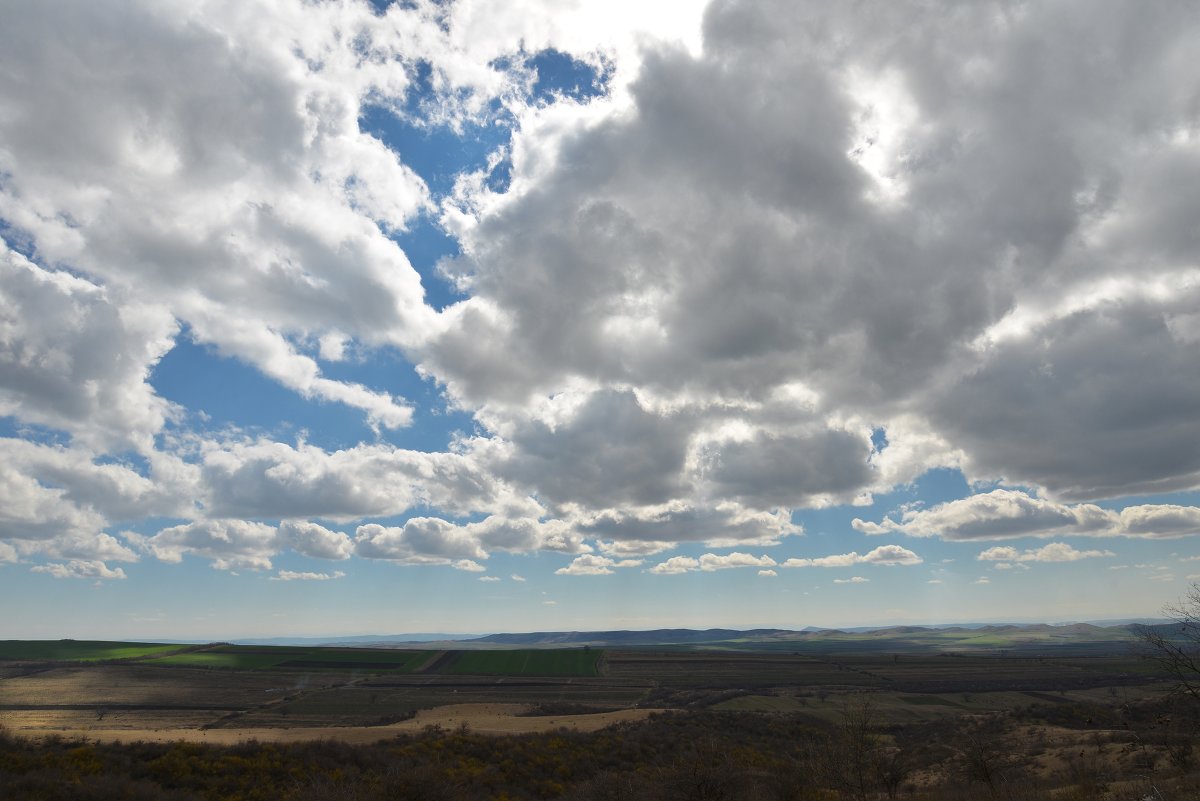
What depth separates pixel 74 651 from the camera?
179 m

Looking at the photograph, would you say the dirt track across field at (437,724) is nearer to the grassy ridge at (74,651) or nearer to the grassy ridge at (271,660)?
the grassy ridge at (271,660)

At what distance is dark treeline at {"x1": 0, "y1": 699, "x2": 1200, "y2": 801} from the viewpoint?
100ft

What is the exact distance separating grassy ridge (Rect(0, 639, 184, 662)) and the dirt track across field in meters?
126

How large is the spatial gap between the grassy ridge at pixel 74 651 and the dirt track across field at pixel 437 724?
412 feet

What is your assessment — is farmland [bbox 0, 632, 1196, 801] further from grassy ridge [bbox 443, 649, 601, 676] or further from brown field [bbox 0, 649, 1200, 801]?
grassy ridge [bbox 443, 649, 601, 676]

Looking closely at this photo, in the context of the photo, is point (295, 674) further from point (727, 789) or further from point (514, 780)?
Result: point (727, 789)

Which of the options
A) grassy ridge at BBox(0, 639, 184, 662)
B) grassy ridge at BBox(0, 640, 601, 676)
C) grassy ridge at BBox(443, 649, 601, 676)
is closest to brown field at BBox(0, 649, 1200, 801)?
grassy ridge at BBox(443, 649, 601, 676)

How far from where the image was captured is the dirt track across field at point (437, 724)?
52.7 meters

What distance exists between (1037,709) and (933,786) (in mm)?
47726

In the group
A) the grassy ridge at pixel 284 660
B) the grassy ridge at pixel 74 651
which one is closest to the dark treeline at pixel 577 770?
the grassy ridge at pixel 284 660

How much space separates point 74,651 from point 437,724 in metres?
175

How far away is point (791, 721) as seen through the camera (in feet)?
239

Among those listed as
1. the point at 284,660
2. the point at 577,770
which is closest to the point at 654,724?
the point at 577,770

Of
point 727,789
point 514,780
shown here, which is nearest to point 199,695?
point 514,780
